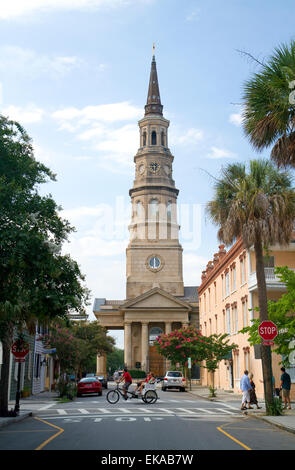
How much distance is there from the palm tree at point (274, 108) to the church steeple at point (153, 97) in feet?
250

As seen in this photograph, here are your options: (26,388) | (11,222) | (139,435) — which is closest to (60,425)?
(139,435)

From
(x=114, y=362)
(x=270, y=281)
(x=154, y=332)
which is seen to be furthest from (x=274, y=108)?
(x=114, y=362)

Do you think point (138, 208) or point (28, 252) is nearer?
point (28, 252)

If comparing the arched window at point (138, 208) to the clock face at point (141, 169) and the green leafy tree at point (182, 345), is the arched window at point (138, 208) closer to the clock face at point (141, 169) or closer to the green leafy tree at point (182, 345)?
the clock face at point (141, 169)

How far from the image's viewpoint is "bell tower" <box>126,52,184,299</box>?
82.1m

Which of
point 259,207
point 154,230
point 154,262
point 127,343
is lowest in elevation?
point 127,343

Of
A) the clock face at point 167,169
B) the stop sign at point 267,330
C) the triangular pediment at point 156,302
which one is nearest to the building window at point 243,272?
the stop sign at point 267,330

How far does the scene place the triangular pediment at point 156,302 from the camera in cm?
7625

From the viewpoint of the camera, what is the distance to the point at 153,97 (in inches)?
3548

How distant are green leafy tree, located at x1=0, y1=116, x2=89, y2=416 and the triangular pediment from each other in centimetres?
5761

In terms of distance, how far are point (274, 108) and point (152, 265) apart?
69.5 metres

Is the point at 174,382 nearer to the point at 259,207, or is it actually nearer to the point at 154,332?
the point at 259,207

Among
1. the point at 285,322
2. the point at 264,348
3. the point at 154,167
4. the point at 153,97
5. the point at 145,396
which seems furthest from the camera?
the point at 153,97

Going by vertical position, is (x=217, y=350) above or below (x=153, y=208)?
below
